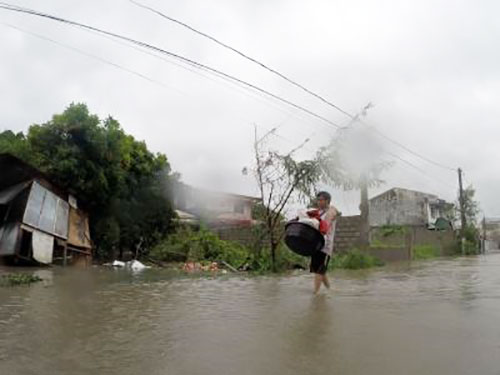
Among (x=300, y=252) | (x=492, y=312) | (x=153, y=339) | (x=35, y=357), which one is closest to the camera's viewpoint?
(x=35, y=357)

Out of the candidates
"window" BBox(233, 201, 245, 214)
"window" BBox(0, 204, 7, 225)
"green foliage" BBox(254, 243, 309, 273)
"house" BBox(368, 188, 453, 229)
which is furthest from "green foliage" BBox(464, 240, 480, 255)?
"window" BBox(0, 204, 7, 225)

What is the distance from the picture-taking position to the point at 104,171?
17.6 m

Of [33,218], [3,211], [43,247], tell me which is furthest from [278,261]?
[3,211]

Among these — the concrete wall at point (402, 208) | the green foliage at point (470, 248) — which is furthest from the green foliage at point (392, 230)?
the concrete wall at point (402, 208)

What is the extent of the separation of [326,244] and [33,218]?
9.86 meters

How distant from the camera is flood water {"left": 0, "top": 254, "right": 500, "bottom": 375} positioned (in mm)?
3330

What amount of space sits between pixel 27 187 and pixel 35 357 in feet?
40.1

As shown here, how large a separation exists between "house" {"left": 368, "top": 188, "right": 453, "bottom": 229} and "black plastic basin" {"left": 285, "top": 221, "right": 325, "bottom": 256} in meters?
48.9

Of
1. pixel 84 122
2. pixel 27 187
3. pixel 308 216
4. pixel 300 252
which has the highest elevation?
pixel 84 122

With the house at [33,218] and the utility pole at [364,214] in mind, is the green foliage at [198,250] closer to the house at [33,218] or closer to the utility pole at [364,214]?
the house at [33,218]

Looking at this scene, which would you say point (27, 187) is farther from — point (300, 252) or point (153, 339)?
point (153, 339)

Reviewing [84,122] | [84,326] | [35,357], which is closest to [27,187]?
[84,122]

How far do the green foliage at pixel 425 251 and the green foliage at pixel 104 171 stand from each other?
11.9 m

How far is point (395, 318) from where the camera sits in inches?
196
